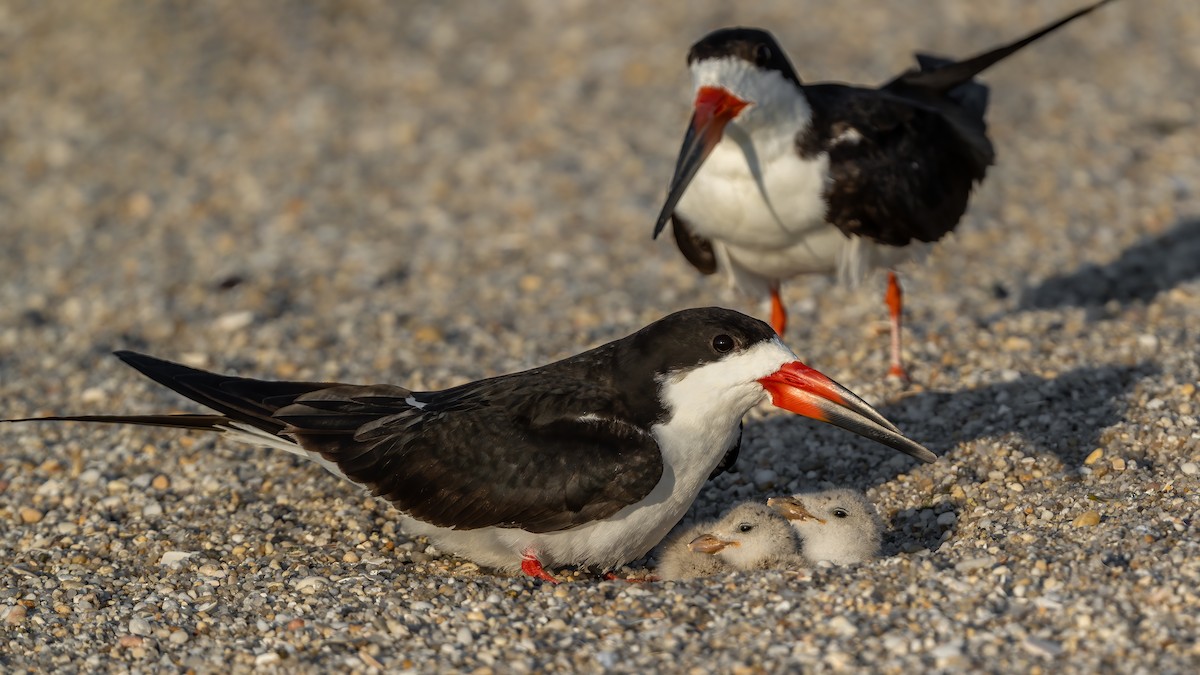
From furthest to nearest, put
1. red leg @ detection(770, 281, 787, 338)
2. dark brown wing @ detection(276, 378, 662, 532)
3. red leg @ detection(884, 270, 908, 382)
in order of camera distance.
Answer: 1. red leg @ detection(770, 281, 787, 338)
2. red leg @ detection(884, 270, 908, 382)
3. dark brown wing @ detection(276, 378, 662, 532)

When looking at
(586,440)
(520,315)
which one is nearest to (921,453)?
(586,440)

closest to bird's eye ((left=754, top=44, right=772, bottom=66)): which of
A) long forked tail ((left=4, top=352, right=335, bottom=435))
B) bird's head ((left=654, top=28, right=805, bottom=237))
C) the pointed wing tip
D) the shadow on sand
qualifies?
bird's head ((left=654, top=28, right=805, bottom=237))

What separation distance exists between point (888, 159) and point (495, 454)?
2434mm

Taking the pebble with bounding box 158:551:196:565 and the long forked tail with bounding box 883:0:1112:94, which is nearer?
the pebble with bounding box 158:551:196:565

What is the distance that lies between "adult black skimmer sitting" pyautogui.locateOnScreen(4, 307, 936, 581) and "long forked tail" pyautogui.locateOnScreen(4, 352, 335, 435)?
24 millimetres

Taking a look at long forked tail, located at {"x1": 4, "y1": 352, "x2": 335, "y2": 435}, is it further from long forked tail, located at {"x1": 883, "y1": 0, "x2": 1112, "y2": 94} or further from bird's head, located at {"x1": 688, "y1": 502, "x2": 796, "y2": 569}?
long forked tail, located at {"x1": 883, "y1": 0, "x2": 1112, "y2": 94}

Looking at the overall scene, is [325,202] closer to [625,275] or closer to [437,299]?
[437,299]

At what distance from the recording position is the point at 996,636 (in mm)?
4176

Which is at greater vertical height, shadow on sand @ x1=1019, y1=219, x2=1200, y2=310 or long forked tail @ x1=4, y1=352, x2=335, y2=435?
long forked tail @ x1=4, y1=352, x2=335, y2=435

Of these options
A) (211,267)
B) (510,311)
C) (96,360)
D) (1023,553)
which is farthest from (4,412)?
(1023,553)

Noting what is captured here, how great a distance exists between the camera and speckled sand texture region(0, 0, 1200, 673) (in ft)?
14.8

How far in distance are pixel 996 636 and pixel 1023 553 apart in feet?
1.81

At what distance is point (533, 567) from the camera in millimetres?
4969

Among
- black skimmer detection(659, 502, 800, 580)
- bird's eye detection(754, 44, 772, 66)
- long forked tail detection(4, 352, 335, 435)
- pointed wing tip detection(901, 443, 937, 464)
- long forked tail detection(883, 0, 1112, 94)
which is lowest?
black skimmer detection(659, 502, 800, 580)
